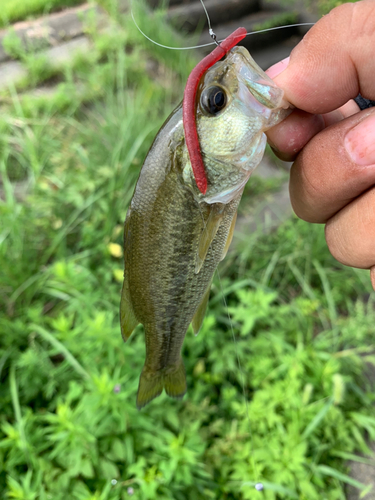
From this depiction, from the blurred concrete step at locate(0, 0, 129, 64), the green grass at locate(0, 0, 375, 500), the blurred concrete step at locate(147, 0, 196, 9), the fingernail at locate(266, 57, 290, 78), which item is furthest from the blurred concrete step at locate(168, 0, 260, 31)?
the fingernail at locate(266, 57, 290, 78)

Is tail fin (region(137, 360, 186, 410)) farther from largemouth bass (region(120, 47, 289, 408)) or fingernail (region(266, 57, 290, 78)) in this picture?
fingernail (region(266, 57, 290, 78))

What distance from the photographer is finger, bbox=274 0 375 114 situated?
93 cm

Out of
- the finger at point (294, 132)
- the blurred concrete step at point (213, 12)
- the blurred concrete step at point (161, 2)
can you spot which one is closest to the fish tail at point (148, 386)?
the finger at point (294, 132)

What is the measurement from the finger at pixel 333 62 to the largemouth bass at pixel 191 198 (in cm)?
8

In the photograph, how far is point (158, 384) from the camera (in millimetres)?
1430

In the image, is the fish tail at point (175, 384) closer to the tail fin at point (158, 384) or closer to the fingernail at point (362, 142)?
the tail fin at point (158, 384)

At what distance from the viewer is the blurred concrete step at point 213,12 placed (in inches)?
185

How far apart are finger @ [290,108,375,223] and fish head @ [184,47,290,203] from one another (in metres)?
0.19

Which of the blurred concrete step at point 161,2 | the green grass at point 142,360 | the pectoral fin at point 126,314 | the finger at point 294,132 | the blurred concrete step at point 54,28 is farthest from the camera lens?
the blurred concrete step at point 161,2

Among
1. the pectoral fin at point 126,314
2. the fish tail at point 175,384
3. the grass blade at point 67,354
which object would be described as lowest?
the grass blade at point 67,354

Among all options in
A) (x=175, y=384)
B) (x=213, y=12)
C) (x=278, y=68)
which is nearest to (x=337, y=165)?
(x=278, y=68)

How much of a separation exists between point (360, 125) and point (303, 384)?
4.99 ft

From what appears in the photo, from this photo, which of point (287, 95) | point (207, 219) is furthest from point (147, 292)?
point (287, 95)

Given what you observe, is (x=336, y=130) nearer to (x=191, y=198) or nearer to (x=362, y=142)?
(x=362, y=142)
